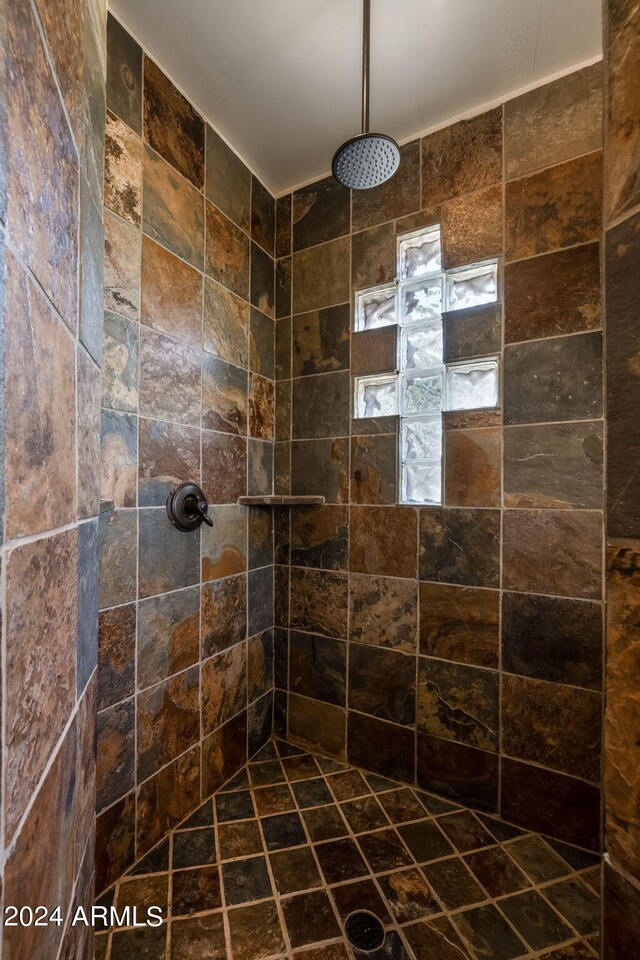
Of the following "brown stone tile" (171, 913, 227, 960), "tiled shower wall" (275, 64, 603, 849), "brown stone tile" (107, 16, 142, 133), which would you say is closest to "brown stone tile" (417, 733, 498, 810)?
"tiled shower wall" (275, 64, 603, 849)

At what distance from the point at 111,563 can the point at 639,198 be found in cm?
117

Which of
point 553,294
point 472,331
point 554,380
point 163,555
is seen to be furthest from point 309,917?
point 553,294

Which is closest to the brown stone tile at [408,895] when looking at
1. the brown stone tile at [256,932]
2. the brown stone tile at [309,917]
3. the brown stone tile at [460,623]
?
the brown stone tile at [309,917]

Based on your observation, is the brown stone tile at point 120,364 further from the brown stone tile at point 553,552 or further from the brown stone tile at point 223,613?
the brown stone tile at point 553,552

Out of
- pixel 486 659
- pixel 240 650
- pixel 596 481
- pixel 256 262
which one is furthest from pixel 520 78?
pixel 240 650

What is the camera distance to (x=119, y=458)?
106cm

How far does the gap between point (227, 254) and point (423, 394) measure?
88 cm

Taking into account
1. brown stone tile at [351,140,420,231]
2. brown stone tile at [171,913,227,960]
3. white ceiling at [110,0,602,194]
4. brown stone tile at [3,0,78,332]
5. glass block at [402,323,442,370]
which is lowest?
brown stone tile at [171,913,227,960]

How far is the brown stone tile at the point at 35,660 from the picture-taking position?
250mm

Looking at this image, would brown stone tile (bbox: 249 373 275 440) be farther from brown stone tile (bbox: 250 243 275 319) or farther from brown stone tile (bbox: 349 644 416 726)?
brown stone tile (bbox: 349 644 416 726)

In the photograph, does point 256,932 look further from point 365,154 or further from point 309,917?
point 365,154

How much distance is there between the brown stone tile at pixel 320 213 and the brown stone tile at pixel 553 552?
1.29 metres

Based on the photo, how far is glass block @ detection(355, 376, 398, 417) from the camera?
4.83ft

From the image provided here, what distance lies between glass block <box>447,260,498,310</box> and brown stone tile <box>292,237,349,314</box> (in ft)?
1.31
